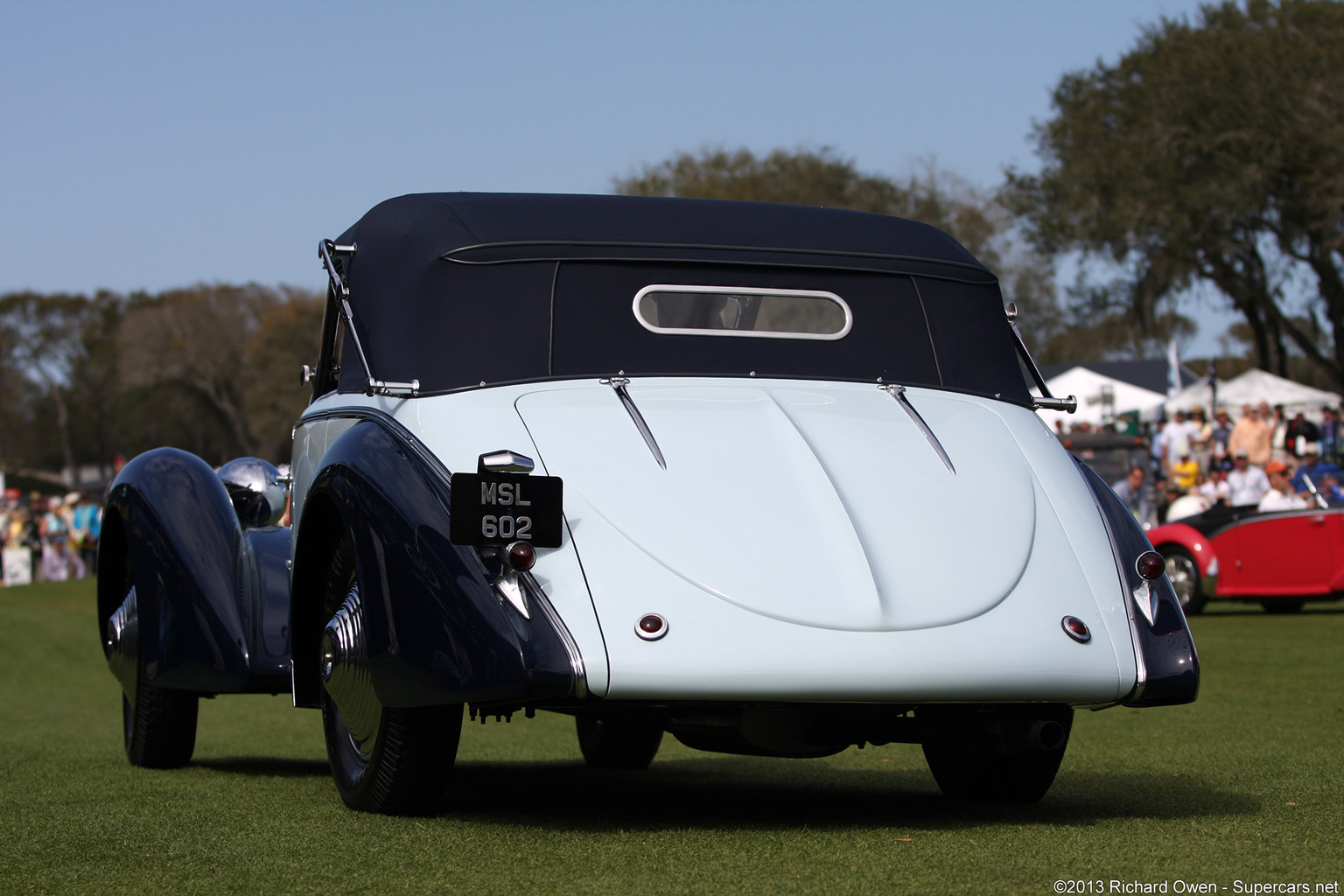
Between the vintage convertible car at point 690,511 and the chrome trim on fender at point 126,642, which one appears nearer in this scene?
the vintage convertible car at point 690,511

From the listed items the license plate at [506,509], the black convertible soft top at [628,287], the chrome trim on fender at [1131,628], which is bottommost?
the chrome trim on fender at [1131,628]

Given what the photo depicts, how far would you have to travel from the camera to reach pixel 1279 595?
16766 mm

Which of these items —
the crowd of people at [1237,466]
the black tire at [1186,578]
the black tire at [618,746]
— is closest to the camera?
the black tire at [618,746]

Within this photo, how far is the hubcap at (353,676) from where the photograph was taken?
174 inches

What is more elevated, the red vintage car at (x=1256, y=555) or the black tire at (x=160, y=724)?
the black tire at (x=160, y=724)

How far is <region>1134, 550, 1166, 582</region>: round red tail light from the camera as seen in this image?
4.42 meters

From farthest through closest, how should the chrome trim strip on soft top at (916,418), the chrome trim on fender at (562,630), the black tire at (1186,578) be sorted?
the black tire at (1186,578)
the chrome trim strip on soft top at (916,418)
the chrome trim on fender at (562,630)

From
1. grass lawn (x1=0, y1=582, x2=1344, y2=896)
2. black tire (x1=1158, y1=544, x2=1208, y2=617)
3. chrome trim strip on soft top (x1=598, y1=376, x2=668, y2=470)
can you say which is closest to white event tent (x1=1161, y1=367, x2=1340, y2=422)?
black tire (x1=1158, y1=544, x2=1208, y2=617)

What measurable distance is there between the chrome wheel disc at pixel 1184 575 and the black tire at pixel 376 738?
545 inches

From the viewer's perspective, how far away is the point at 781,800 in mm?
5133

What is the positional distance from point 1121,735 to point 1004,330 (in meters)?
2.93

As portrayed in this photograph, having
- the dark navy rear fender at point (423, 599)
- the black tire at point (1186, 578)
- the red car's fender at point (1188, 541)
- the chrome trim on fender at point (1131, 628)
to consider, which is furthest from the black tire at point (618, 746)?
the black tire at point (1186, 578)

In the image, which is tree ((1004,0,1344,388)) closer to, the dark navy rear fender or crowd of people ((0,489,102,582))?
crowd of people ((0,489,102,582))

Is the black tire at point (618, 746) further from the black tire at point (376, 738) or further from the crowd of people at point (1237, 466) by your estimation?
the crowd of people at point (1237, 466)
